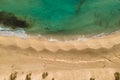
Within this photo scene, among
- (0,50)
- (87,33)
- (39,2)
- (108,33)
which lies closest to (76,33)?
(87,33)

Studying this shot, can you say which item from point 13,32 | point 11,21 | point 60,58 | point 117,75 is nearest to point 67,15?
point 11,21

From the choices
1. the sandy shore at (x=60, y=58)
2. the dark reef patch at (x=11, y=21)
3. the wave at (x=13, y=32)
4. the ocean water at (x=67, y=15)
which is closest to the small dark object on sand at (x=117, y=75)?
the sandy shore at (x=60, y=58)

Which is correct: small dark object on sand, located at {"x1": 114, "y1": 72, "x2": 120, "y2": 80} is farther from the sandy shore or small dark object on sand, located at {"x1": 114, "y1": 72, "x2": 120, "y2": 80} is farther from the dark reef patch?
the dark reef patch

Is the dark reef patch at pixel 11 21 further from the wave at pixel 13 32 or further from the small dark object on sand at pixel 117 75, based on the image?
the small dark object on sand at pixel 117 75

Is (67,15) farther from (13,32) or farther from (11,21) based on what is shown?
(13,32)

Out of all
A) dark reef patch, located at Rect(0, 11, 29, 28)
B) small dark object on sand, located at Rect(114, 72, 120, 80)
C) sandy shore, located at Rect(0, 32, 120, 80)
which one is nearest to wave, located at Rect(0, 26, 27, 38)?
dark reef patch, located at Rect(0, 11, 29, 28)

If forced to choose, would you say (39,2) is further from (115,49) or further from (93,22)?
(115,49)
